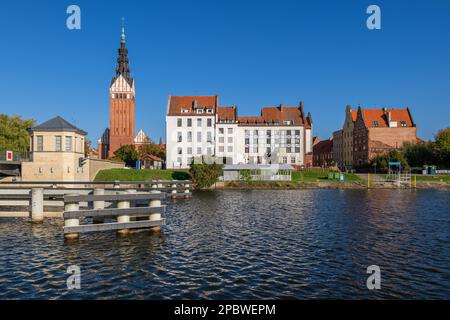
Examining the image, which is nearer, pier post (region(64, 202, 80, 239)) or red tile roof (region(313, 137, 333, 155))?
pier post (region(64, 202, 80, 239))

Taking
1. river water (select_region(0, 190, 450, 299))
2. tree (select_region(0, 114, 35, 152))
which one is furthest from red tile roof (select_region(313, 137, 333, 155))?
river water (select_region(0, 190, 450, 299))

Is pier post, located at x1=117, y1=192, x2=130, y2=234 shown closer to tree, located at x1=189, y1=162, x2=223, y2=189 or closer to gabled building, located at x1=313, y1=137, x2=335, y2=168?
tree, located at x1=189, y1=162, x2=223, y2=189

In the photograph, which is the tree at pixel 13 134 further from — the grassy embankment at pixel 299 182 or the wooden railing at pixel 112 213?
the wooden railing at pixel 112 213

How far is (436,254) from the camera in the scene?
15.3 meters

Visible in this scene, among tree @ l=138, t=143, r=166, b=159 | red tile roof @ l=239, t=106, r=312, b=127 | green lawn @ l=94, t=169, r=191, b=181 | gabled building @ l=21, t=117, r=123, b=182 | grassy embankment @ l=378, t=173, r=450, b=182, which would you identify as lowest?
grassy embankment @ l=378, t=173, r=450, b=182

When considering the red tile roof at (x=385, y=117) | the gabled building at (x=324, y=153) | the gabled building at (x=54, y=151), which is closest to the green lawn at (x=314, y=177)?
the red tile roof at (x=385, y=117)

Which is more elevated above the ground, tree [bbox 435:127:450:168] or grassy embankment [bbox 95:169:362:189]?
tree [bbox 435:127:450:168]

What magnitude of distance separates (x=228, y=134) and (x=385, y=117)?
5244 cm

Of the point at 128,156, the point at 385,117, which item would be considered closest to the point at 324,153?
the point at 385,117

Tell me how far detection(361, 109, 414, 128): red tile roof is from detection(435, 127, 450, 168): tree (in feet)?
39.0

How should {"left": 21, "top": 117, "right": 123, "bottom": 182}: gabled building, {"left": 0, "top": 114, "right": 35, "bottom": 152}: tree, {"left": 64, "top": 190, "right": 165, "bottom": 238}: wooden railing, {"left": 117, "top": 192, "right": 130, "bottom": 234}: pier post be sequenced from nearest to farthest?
{"left": 64, "top": 190, "right": 165, "bottom": 238}: wooden railing
{"left": 117, "top": 192, "right": 130, "bottom": 234}: pier post
{"left": 21, "top": 117, "right": 123, "bottom": 182}: gabled building
{"left": 0, "top": 114, "right": 35, "bottom": 152}: tree

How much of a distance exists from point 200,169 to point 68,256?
46039mm

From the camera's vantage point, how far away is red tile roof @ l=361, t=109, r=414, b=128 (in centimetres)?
10206
